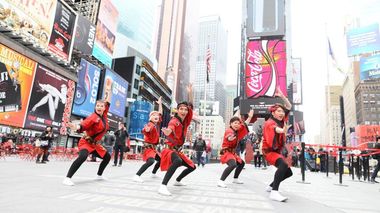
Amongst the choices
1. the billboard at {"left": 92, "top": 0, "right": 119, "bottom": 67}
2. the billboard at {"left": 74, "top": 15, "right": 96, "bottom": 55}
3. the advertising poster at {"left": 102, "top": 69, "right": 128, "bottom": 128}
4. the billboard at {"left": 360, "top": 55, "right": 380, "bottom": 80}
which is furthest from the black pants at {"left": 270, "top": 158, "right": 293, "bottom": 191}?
the billboard at {"left": 360, "top": 55, "right": 380, "bottom": 80}

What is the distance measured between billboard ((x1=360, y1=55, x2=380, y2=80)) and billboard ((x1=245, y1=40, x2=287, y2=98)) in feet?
167

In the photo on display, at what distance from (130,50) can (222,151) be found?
3065 inches

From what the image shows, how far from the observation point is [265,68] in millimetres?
28891

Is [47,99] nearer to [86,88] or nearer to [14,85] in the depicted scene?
[14,85]

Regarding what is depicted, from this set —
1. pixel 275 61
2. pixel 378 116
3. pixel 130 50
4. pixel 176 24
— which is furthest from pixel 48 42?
pixel 176 24

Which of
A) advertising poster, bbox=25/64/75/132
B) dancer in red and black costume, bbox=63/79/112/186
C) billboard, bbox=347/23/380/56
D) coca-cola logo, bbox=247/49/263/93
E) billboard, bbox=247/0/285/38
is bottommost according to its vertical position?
dancer in red and black costume, bbox=63/79/112/186

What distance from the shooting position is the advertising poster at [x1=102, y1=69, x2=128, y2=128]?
4021 centimetres

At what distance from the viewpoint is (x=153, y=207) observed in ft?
11.0

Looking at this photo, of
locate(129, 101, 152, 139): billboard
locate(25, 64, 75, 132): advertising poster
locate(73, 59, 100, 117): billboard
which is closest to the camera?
locate(25, 64, 75, 132): advertising poster

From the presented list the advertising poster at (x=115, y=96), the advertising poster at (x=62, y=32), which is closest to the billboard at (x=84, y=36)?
the advertising poster at (x=62, y=32)

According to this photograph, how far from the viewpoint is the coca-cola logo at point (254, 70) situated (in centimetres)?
2858

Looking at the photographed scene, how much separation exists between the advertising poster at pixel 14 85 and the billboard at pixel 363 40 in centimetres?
6926

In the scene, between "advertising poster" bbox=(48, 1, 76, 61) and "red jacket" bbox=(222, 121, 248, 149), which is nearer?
"red jacket" bbox=(222, 121, 248, 149)

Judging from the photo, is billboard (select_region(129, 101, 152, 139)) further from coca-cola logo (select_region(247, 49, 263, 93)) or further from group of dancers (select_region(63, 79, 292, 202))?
group of dancers (select_region(63, 79, 292, 202))
